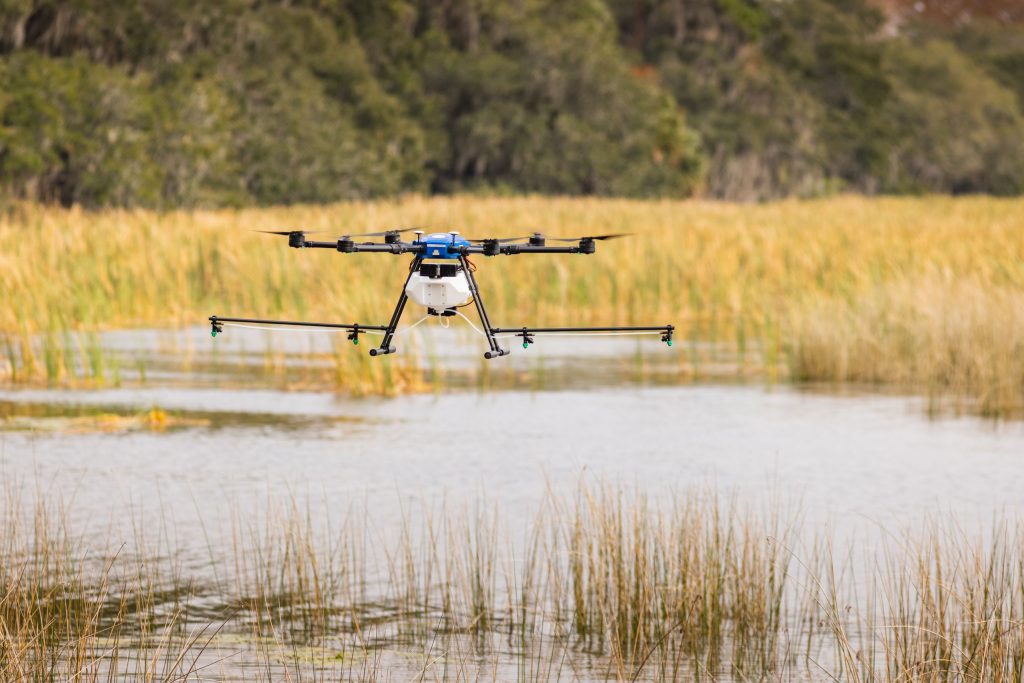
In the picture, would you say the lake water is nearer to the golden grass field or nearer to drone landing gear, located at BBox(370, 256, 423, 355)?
the golden grass field

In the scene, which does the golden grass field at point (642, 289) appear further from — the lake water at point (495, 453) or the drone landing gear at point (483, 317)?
the drone landing gear at point (483, 317)

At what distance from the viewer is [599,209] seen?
44062 mm

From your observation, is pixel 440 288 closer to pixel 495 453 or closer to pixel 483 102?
pixel 495 453

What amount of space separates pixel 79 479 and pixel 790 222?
1167 inches

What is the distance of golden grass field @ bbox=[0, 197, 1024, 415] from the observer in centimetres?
1689

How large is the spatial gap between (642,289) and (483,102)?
4367 cm

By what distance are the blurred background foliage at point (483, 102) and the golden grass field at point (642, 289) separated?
962 cm

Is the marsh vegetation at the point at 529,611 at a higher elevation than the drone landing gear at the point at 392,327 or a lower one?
lower

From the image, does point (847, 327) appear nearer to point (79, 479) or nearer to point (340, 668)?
point (79, 479)

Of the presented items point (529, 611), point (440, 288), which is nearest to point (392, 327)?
point (440, 288)

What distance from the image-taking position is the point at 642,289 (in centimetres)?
2322

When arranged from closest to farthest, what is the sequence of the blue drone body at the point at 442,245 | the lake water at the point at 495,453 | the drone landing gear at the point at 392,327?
the drone landing gear at the point at 392,327 < the blue drone body at the point at 442,245 < the lake water at the point at 495,453

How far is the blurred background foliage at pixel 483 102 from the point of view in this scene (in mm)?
41781

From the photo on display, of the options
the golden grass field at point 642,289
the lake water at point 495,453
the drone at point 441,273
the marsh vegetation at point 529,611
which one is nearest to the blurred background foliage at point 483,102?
the golden grass field at point 642,289
